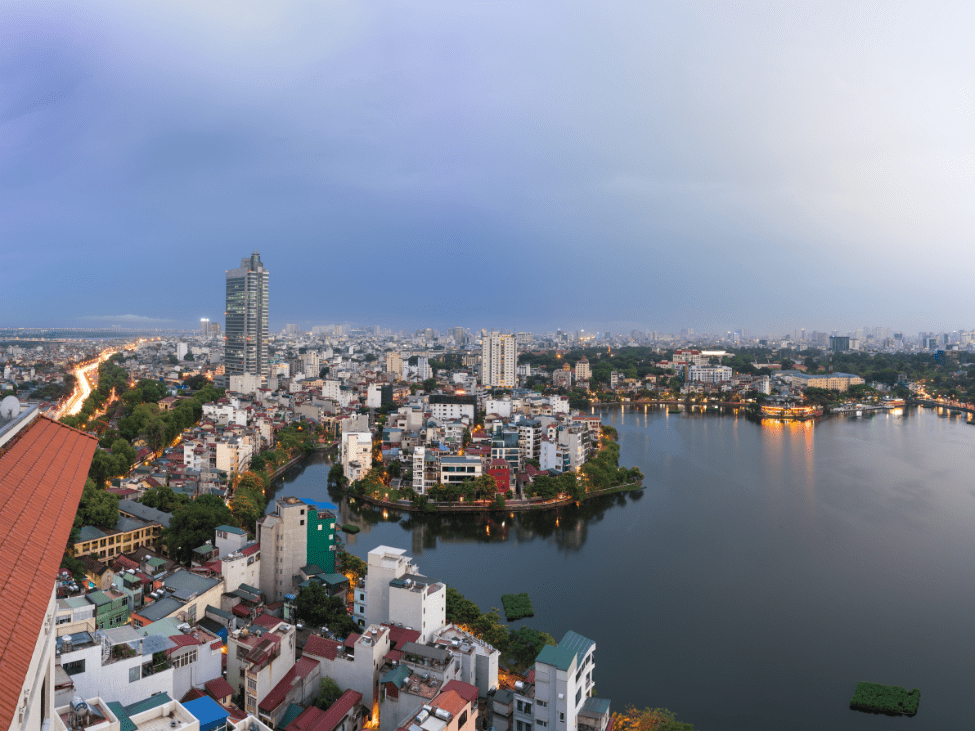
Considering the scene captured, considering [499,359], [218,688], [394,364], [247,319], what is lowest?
[218,688]

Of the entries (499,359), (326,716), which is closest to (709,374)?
(499,359)

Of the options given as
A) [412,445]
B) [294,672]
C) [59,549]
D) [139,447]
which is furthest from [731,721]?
[139,447]

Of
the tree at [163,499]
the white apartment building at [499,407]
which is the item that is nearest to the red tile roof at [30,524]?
the tree at [163,499]

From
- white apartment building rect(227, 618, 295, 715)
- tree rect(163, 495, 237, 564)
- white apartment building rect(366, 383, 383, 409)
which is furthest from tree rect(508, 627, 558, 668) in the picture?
white apartment building rect(366, 383, 383, 409)

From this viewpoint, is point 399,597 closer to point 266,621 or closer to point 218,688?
point 266,621

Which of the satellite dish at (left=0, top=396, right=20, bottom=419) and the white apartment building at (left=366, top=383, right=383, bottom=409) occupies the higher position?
the satellite dish at (left=0, top=396, right=20, bottom=419)

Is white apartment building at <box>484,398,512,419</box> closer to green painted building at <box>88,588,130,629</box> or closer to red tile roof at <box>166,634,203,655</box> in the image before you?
green painted building at <box>88,588,130,629</box>

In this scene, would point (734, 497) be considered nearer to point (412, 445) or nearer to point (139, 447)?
point (412, 445)
